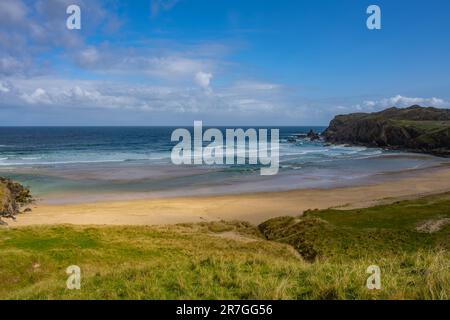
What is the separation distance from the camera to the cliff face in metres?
112

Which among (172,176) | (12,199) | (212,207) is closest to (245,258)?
(212,207)

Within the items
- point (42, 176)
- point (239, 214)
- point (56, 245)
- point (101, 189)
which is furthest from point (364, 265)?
point (42, 176)

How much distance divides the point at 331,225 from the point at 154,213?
17296mm

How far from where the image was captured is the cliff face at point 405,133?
11212 cm

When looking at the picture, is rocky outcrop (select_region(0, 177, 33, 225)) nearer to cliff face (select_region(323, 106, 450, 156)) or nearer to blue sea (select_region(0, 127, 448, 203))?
blue sea (select_region(0, 127, 448, 203))

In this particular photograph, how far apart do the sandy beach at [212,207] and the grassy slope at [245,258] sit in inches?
186

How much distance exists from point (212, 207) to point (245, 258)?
90.8 ft

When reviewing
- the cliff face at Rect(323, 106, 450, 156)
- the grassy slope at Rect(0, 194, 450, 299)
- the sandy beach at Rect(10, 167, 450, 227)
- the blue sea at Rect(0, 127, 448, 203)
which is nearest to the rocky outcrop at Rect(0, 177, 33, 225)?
the sandy beach at Rect(10, 167, 450, 227)

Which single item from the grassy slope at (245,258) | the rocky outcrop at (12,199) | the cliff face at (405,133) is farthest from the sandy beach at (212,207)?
the cliff face at (405,133)

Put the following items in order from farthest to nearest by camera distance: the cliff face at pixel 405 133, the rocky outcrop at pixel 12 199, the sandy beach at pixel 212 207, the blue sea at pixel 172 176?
the cliff face at pixel 405 133 < the blue sea at pixel 172 176 < the rocky outcrop at pixel 12 199 < the sandy beach at pixel 212 207

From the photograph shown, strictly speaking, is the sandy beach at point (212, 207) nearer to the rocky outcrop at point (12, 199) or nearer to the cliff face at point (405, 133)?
the rocky outcrop at point (12, 199)

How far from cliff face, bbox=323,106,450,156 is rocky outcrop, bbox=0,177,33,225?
306 feet
